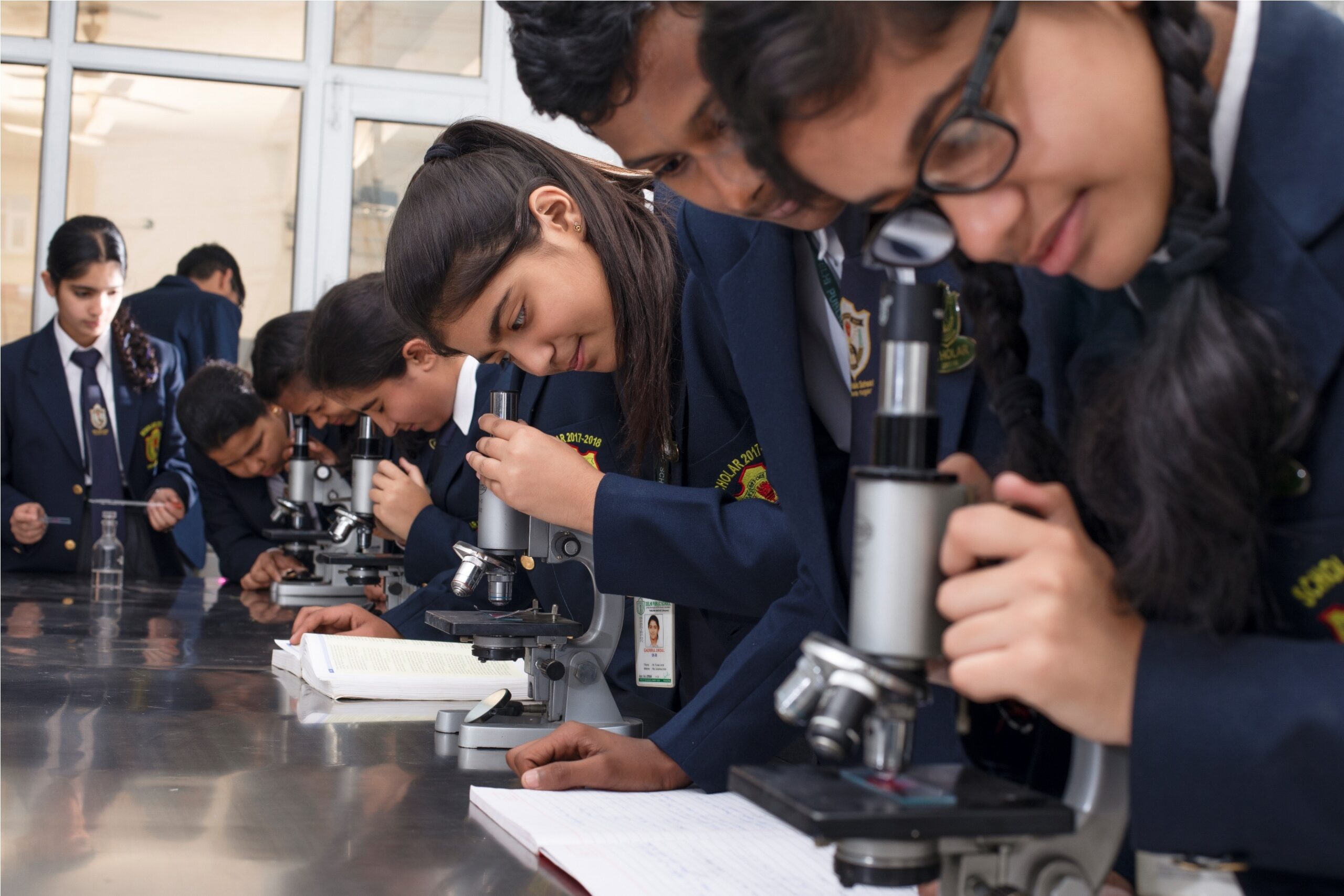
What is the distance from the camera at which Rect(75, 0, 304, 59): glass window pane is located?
5711mm

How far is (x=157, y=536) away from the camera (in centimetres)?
443

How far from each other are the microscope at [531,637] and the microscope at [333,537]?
125cm

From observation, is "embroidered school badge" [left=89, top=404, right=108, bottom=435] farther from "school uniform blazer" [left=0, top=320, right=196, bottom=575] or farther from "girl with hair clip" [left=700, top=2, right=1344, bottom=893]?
"girl with hair clip" [left=700, top=2, right=1344, bottom=893]

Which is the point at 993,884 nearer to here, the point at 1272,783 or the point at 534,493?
the point at 1272,783

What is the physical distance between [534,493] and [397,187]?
15.3 feet

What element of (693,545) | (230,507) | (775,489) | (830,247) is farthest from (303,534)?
(830,247)

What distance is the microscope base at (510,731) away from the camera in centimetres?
149

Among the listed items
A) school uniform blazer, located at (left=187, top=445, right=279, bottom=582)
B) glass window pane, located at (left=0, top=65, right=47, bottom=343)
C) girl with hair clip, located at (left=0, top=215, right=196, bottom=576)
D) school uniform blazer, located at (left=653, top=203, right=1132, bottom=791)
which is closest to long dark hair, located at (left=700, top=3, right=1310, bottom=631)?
school uniform blazer, located at (left=653, top=203, right=1132, bottom=791)

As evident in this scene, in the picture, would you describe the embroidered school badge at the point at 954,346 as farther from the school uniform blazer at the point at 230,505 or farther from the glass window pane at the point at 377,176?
the glass window pane at the point at 377,176

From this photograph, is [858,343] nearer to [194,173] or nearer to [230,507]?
[230,507]

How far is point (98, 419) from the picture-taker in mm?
4457

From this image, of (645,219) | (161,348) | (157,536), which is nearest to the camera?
(645,219)

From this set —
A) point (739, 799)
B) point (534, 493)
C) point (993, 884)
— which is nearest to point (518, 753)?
point (739, 799)

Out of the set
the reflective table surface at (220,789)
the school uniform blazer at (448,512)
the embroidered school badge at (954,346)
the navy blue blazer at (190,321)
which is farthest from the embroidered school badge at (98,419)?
the embroidered school badge at (954,346)
